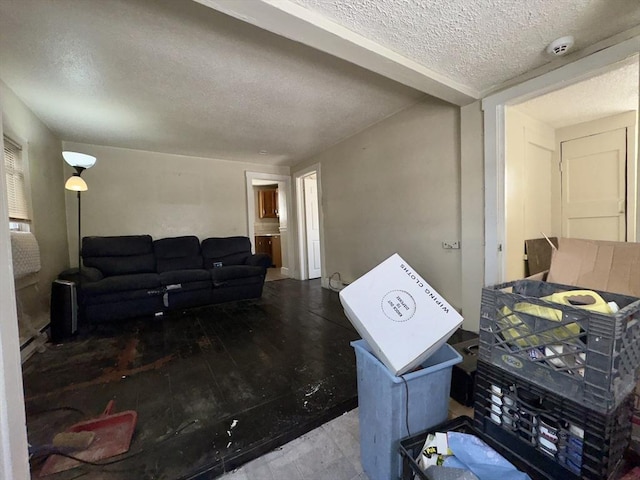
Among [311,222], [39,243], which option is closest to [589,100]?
[311,222]

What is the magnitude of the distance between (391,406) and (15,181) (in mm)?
3513

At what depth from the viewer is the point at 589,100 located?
236cm

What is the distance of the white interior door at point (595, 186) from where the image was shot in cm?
259

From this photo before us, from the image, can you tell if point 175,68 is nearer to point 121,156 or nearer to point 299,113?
point 299,113

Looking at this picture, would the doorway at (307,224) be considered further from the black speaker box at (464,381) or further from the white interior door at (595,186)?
the black speaker box at (464,381)

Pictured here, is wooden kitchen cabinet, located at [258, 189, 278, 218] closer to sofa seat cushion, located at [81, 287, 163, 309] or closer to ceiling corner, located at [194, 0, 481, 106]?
sofa seat cushion, located at [81, 287, 163, 309]

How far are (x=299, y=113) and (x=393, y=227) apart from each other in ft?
5.47

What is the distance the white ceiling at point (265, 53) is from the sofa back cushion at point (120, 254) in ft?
4.73

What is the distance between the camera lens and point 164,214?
4125 millimetres

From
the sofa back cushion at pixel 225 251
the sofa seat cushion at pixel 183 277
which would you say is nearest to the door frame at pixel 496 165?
the sofa seat cushion at pixel 183 277

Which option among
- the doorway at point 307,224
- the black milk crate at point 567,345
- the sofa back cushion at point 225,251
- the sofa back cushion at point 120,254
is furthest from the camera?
the doorway at point 307,224

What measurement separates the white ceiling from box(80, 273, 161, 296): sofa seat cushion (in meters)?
1.76

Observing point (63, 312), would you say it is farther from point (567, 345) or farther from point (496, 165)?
point (496, 165)

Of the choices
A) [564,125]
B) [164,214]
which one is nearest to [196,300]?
[164,214]
